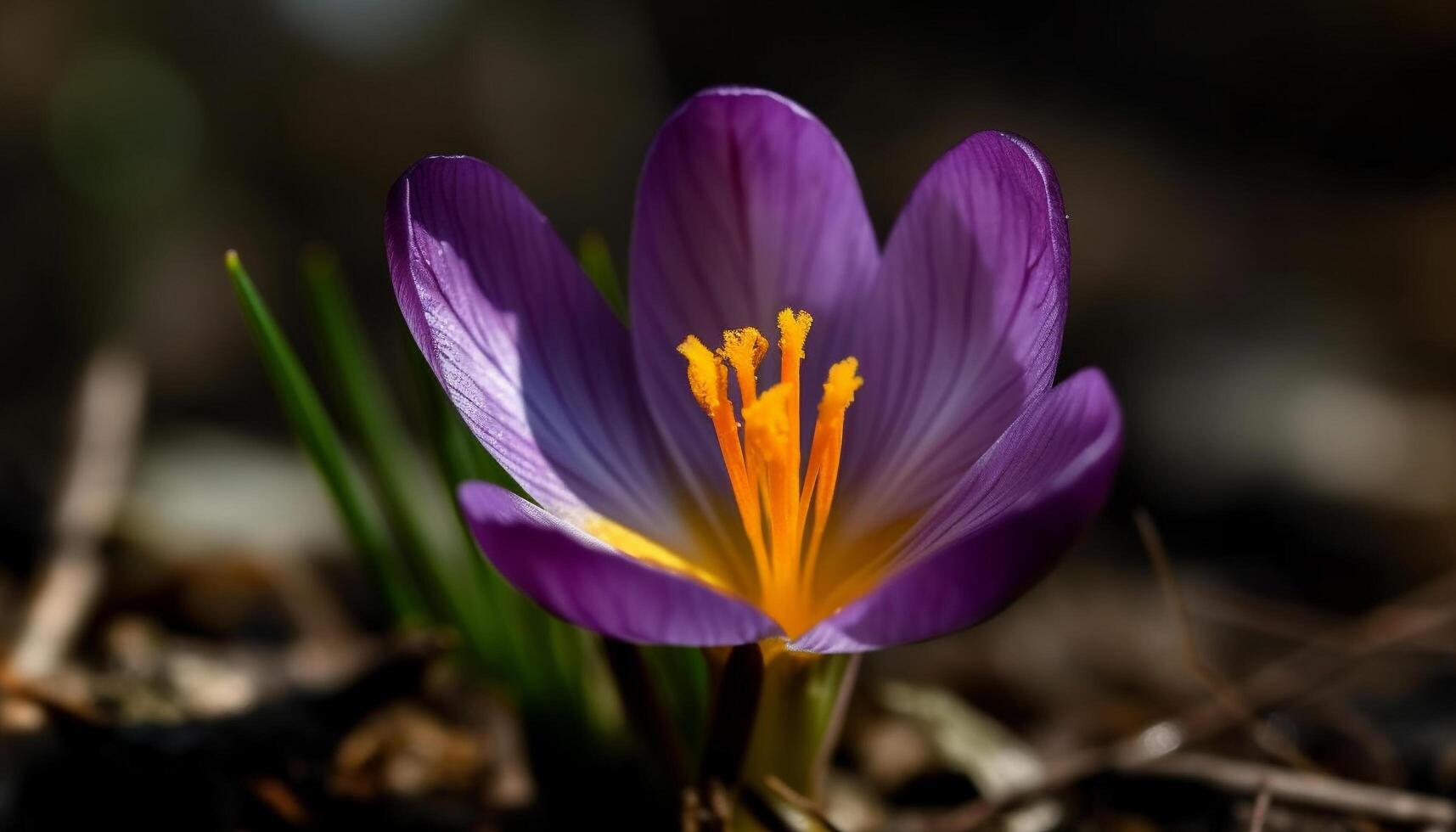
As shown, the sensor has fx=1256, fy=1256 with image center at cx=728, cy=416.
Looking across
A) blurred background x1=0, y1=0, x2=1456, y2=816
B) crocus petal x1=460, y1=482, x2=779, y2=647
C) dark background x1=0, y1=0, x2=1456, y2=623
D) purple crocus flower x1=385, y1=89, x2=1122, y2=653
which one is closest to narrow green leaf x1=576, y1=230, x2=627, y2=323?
purple crocus flower x1=385, y1=89, x2=1122, y2=653

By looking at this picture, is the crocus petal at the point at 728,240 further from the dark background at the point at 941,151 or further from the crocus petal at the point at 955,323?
the dark background at the point at 941,151

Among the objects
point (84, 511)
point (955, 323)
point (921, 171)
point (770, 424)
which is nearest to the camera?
point (770, 424)

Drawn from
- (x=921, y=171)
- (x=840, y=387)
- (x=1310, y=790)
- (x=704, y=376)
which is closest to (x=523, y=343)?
(x=704, y=376)

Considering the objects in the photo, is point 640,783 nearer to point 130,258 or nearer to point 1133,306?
point 1133,306

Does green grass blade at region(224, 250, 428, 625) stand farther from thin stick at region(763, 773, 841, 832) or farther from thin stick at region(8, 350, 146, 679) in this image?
thin stick at region(763, 773, 841, 832)

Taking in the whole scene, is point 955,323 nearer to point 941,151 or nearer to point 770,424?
point 770,424

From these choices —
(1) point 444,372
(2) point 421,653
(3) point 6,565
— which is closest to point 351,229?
Result: (3) point 6,565

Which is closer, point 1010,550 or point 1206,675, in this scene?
point 1010,550
